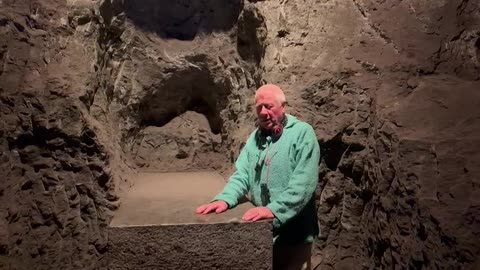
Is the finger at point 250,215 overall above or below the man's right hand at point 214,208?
above

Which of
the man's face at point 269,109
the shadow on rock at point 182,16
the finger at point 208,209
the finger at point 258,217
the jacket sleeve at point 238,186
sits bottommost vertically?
the finger at point 208,209

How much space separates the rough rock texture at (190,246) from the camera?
2.09 meters

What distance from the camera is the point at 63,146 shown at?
3.01 metres

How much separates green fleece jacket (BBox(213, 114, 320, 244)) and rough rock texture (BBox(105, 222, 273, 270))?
0.14 meters

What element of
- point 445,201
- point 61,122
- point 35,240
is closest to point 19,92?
point 61,122

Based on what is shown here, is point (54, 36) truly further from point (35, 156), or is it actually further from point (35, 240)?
point (35, 240)

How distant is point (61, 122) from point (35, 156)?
26cm

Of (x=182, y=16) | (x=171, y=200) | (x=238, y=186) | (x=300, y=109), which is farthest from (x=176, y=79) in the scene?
(x=238, y=186)

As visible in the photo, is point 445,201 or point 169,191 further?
point 169,191

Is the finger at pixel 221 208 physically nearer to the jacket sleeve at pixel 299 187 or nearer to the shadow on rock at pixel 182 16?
the jacket sleeve at pixel 299 187

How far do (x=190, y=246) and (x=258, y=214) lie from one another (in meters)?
0.32

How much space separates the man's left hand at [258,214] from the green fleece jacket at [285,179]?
23 millimetres

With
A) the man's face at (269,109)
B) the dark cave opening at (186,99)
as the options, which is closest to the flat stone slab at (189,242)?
the man's face at (269,109)

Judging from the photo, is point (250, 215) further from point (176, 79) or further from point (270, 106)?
point (176, 79)
